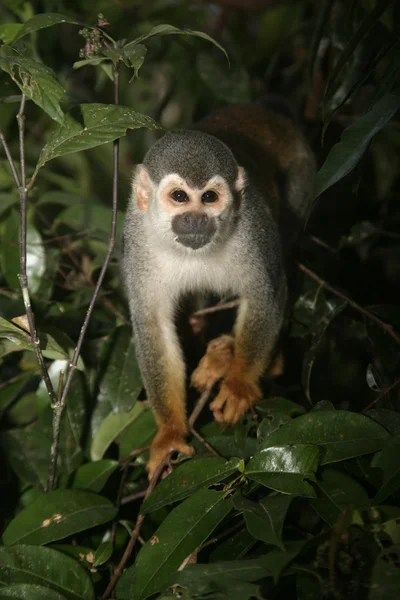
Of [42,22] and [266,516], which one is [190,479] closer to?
[266,516]

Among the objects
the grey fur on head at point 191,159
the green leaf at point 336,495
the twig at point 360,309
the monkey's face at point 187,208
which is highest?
the grey fur on head at point 191,159

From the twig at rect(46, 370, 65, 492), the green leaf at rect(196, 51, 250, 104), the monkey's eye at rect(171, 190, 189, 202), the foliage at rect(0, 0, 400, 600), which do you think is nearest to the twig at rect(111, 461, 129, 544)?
the foliage at rect(0, 0, 400, 600)

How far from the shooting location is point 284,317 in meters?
3.23

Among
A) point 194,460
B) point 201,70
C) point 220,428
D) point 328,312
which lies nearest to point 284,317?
point 328,312

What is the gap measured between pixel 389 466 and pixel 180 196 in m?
1.44

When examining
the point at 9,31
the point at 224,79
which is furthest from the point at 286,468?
the point at 224,79

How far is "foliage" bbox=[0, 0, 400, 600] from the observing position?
1825 millimetres

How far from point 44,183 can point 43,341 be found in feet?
6.88

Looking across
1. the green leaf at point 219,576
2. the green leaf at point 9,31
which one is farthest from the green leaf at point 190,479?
the green leaf at point 9,31

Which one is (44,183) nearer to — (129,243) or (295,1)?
(129,243)

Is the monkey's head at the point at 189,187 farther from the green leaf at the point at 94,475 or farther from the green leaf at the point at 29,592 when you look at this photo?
the green leaf at the point at 29,592

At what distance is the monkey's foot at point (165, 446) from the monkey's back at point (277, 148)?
1451 mm

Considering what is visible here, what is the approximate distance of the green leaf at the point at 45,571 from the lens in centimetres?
200

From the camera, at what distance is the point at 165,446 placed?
9.04 feet
